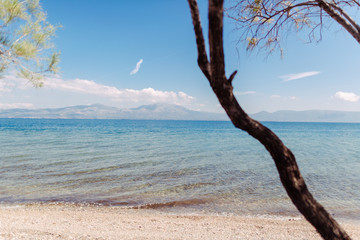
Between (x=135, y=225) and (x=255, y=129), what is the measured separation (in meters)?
4.89

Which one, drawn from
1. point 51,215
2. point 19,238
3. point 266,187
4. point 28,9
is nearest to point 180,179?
point 266,187

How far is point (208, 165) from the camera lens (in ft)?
48.1

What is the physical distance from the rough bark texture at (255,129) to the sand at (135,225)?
3.38 metres

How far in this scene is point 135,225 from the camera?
6.12m

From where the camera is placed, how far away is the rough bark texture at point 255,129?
2.22m

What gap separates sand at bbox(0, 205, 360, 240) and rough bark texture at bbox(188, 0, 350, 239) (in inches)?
133

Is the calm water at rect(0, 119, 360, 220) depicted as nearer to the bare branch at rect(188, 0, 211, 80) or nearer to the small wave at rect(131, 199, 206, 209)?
the small wave at rect(131, 199, 206, 209)

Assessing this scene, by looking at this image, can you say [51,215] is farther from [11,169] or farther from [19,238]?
[11,169]

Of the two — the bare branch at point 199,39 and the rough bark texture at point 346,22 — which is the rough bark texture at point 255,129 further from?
the rough bark texture at point 346,22

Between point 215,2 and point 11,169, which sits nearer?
point 215,2

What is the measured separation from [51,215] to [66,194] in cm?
210

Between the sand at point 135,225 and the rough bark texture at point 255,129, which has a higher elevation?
the rough bark texture at point 255,129

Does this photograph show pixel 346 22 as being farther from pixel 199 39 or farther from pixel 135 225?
pixel 135 225

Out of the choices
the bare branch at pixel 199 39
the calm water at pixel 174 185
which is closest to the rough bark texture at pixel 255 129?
the bare branch at pixel 199 39
